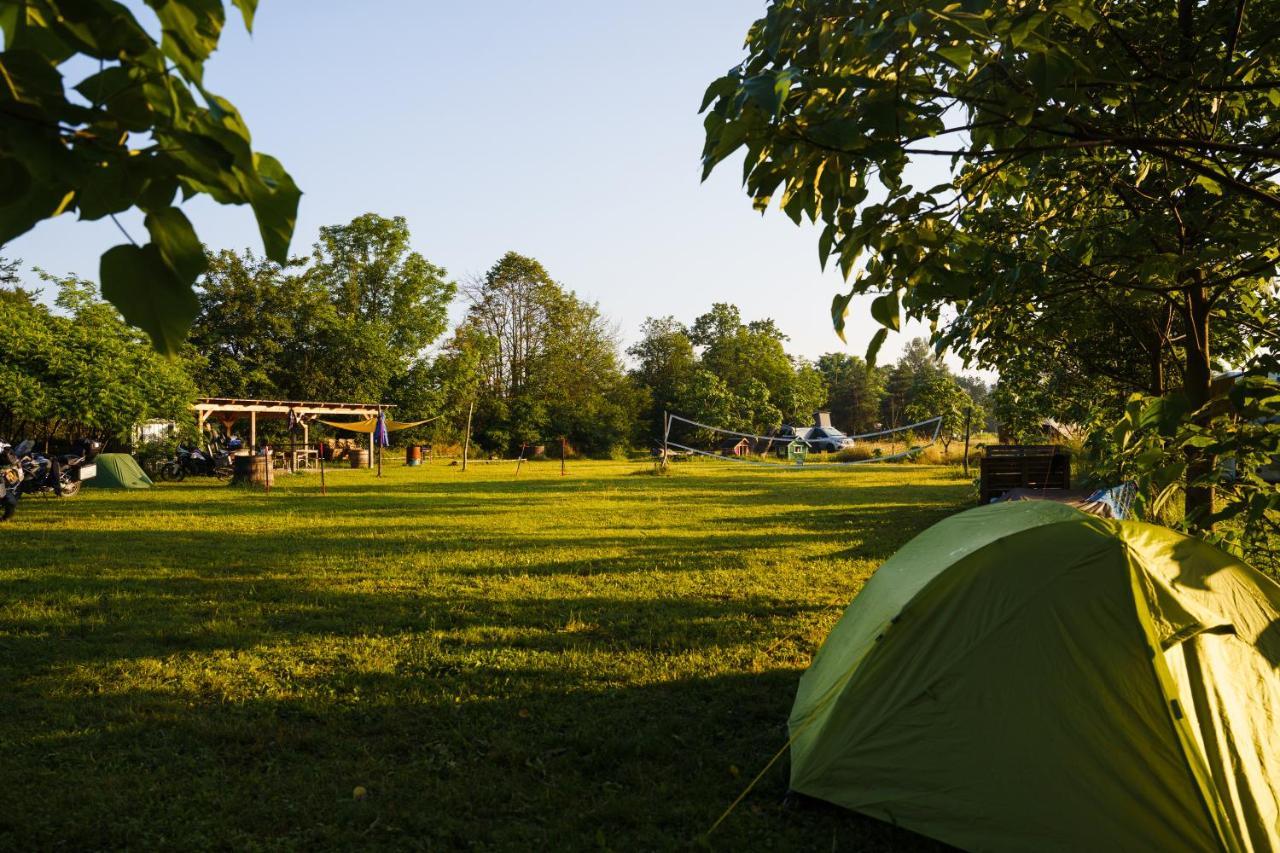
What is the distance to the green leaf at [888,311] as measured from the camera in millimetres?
2180

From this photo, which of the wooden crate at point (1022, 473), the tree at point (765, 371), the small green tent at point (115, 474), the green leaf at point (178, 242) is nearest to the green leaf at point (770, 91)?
the green leaf at point (178, 242)

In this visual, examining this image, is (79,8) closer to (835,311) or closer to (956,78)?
(835,311)

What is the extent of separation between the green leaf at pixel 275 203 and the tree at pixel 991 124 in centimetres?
73

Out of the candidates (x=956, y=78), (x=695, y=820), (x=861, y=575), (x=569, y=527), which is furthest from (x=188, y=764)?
(x=569, y=527)

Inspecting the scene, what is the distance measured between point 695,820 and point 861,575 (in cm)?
493

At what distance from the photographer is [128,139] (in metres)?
0.83

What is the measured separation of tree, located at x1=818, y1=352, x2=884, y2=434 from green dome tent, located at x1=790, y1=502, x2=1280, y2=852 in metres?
60.1

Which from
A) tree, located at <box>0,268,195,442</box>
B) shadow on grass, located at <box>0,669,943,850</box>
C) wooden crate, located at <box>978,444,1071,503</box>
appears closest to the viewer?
shadow on grass, located at <box>0,669,943,850</box>

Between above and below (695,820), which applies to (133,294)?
above

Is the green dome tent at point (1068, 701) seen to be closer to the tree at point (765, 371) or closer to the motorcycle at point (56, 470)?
the motorcycle at point (56, 470)

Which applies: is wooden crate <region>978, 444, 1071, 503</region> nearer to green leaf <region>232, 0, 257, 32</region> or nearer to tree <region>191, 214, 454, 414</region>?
green leaf <region>232, 0, 257, 32</region>

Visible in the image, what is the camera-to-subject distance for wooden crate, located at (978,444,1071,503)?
10859 mm

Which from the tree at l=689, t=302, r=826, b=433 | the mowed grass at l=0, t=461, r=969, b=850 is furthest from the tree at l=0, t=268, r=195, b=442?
the tree at l=689, t=302, r=826, b=433

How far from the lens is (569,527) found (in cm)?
1116
